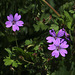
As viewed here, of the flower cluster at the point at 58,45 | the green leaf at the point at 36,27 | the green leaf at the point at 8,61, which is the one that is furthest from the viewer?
the green leaf at the point at 36,27

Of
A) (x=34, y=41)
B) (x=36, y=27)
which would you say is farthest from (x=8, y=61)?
(x=36, y=27)

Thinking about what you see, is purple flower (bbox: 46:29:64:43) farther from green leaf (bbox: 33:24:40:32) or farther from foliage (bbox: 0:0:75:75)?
green leaf (bbox: 33:24:40:32)

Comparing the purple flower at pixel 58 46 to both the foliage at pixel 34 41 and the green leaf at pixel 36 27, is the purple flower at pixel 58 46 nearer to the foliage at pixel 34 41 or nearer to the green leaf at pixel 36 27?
the foliage at pixel 34 41

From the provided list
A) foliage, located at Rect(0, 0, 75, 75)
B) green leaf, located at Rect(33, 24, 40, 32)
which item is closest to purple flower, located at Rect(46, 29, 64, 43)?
foliage, located at Rect(0, 0, 75, 75)

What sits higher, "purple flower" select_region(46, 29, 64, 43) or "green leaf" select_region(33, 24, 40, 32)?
"green leaf" select_region(33, 24, 40, 32)

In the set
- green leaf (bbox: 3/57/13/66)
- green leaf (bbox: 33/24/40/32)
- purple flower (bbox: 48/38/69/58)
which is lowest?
green leaf (bbox: 3/57/13/66)

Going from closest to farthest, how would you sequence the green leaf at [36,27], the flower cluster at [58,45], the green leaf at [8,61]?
the flower cluster at [58,45] < the green leaf at [8,61] < the green leaf at [36,27]

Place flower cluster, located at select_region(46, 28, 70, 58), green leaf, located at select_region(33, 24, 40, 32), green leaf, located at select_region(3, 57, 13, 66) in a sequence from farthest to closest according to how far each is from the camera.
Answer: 1. green leaf, located at select_region(33, 24, 40, 32)
2. green leaf, located at select_region(3, 57, 13, 66)
3. flower cluster, located at select_region(46, 28, 70, 58)

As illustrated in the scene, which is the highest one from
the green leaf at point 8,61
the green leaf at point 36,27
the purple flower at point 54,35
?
the green leaf at point 36,27

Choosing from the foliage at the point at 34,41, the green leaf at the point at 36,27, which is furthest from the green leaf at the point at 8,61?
the green leaf at the point at 36,27

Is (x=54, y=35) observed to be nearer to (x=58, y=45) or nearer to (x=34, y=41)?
(x=58, y=45)

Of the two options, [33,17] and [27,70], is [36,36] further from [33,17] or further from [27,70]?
[27,70]
